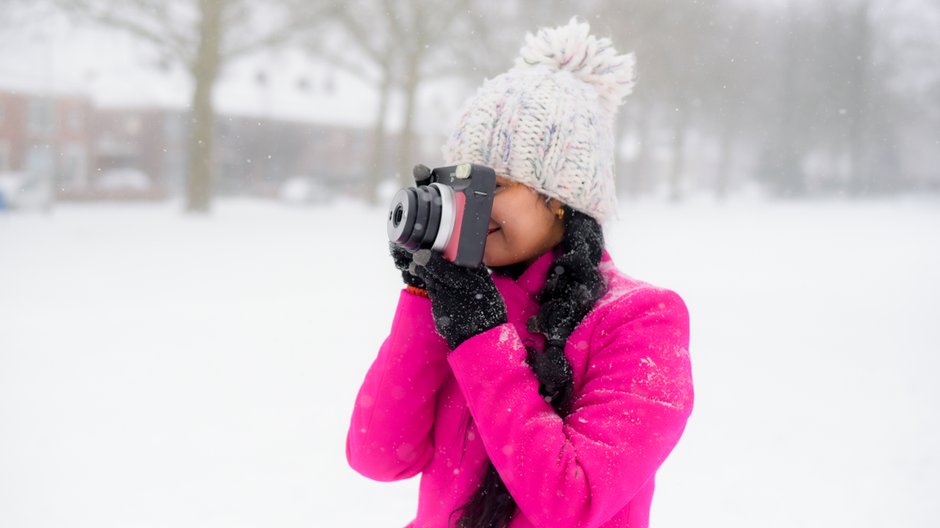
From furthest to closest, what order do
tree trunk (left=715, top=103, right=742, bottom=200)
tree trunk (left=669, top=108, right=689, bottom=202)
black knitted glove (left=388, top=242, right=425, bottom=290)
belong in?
tree trunk (left=669, top=108, right=689, bottom=202) < tree trunk (left=715, top=103, right=742, bottom=200) < black knitted glove (left=388, top=242, right=425, bottom=290)

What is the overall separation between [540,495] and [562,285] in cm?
28

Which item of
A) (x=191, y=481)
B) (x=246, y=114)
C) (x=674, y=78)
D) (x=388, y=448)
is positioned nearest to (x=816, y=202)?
(x=674, y=78)

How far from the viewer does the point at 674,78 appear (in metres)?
11.2

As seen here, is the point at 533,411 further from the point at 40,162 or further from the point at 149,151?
the point at 149,151

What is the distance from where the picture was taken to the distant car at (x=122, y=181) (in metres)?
11.1

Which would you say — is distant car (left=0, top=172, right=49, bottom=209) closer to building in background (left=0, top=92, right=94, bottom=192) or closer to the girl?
building in background (left=0, top=92, right=94, bottom=192)

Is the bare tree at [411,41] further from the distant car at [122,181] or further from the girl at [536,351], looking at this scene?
the girl at [536,351]

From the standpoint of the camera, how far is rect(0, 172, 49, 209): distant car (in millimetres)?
8594

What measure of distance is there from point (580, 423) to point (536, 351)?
0.38 feet

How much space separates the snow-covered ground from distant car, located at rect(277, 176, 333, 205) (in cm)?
528

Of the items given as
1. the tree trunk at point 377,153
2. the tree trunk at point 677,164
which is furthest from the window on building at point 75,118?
the tree trunk at point 677,164

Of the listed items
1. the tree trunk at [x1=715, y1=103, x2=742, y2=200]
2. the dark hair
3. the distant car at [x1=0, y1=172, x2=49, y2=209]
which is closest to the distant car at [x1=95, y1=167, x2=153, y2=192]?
the distant car at [x1=0, y1=172, x2=49, y2=209]

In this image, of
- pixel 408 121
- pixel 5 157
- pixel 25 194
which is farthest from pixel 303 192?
pixel 25 194

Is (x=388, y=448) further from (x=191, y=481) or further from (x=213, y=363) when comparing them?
(x=213, y=363)
